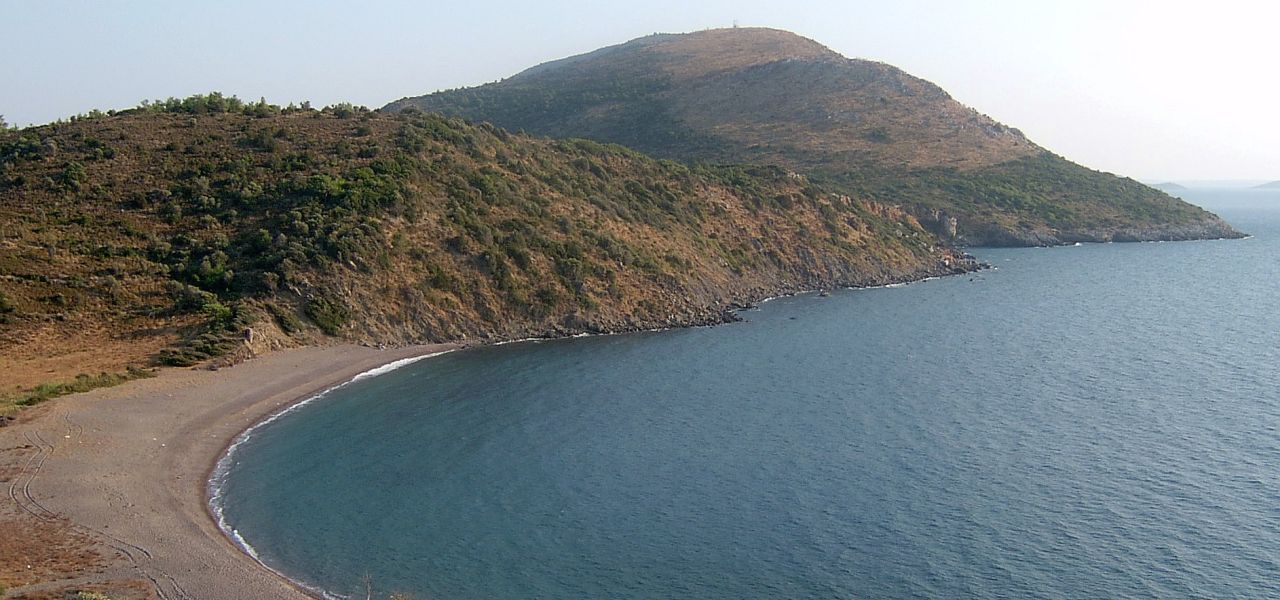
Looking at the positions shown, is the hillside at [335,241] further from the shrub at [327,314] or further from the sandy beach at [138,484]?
the sandy beach at [138,484]

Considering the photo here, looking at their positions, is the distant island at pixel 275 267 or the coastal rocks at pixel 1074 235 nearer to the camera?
the distant island at pixel 275 267

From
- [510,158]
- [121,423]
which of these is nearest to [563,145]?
[510,158]

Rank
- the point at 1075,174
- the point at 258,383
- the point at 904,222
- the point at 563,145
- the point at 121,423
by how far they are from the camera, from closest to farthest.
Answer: the point at 121,423 < the point at 258,383 < the point at 563,145 < the point at 904,222 < the point at 1075,174

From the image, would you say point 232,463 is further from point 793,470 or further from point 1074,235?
point 1074,235

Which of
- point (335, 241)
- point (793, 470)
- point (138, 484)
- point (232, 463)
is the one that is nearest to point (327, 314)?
point (335, 241)

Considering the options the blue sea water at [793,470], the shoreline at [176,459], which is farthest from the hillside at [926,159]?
the shoreline at [176,459]

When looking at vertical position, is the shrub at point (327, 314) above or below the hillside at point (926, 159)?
below

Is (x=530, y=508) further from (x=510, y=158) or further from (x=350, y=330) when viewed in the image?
(x=510, y=158)
